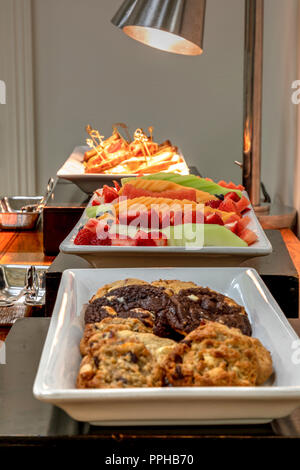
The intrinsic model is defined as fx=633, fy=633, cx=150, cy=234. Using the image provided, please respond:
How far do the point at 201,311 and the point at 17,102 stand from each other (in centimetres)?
255

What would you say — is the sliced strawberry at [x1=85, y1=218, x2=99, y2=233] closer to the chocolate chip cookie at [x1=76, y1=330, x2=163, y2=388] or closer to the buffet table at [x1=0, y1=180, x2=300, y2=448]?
the buffet table at [x1=0, y1=180, x2=300, y2=448]

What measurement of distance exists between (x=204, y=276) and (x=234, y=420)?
Result: 241 millimetres

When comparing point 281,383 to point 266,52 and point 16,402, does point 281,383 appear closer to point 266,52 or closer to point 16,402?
point 16,402

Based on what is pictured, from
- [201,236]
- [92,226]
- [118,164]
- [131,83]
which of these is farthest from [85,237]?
[131,83]

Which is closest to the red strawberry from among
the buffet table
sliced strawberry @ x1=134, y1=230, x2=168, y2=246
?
sliced strawberry @ x1=134, y1=230, x2=168, y2=246

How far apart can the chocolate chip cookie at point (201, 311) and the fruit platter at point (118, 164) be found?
97cm

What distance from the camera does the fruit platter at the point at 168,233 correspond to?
2.65ft

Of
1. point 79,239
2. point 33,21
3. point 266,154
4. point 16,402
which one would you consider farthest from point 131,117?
point 16,402

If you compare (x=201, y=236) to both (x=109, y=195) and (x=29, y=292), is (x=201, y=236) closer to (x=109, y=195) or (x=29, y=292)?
(x=109, y=195)

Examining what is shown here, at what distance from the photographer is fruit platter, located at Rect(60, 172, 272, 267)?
31.8 inches

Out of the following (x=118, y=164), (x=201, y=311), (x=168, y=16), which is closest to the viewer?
(x=201, y=311)

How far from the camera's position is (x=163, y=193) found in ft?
3.44
